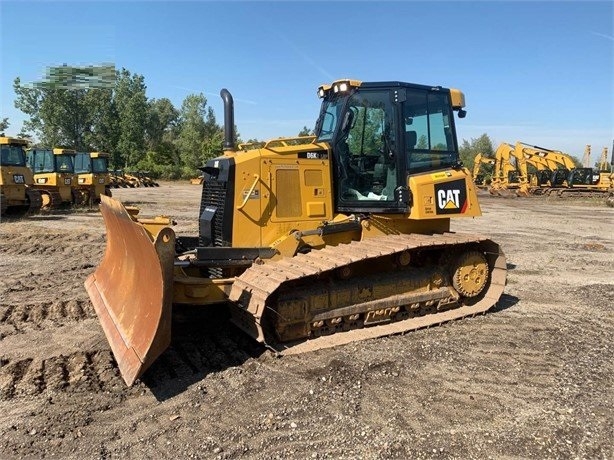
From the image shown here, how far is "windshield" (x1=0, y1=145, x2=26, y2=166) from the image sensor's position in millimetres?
17294

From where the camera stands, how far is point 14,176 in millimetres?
17344

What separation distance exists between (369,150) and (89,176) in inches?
758

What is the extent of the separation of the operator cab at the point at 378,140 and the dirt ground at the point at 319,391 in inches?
71.0

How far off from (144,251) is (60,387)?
140cm

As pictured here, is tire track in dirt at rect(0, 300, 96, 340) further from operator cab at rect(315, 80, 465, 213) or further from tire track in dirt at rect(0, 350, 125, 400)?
operator cab at rect(315, 80, 465, 213)

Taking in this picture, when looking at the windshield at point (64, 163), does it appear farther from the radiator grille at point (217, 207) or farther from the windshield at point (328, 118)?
the windshield at point (328, 118)

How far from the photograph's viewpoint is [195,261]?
5.65m

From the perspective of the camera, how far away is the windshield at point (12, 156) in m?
17.3

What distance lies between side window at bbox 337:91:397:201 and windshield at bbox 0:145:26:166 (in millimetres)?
15269

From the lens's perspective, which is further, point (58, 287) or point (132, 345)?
point (58, 287)

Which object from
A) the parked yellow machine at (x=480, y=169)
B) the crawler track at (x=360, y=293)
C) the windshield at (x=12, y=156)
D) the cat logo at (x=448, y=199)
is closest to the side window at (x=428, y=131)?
the cat logo at (x=448, y=199)

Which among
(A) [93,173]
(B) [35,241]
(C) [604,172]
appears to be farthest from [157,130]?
(B) [35,241]

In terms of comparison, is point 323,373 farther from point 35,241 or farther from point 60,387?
point 35,241

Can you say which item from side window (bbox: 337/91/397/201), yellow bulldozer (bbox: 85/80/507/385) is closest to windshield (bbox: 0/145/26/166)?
yellow bulldozer (bbox: 85/80/507/385)
